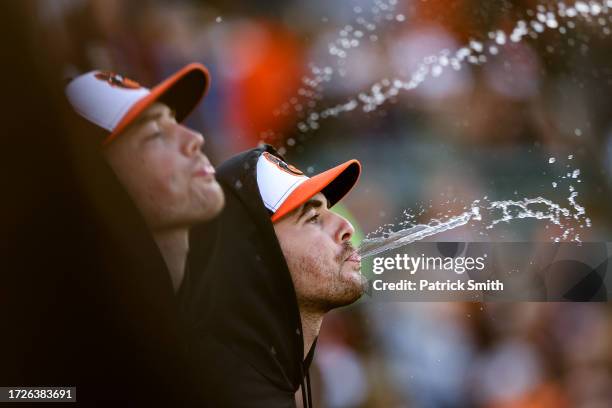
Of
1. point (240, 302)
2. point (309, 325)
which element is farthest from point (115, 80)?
point (309, 325)

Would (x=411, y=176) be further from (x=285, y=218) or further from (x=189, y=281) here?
(x=189, y=281)

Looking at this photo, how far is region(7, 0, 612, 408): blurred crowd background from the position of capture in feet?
5.81

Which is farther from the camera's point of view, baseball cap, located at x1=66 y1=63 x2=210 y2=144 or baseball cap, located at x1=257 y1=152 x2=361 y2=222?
baseball cap, located at x1=257 y1=152 x2=361 y2=222

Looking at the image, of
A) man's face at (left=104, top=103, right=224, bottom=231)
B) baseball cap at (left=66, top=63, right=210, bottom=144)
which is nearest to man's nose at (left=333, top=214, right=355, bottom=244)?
man's face at (left=104, top=103, right=224, bottom=231)

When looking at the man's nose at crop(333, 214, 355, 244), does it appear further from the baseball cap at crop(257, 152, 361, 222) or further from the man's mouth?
the man's mouth

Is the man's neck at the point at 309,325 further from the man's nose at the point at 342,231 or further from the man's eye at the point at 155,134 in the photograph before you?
the man's eye at the point at 155,134

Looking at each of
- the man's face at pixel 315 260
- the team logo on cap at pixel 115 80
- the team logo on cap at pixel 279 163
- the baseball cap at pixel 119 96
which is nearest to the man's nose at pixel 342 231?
the man's face at pixel 315 260

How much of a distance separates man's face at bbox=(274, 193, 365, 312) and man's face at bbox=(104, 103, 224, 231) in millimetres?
196

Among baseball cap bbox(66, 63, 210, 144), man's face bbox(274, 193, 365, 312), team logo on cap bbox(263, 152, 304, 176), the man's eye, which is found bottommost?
man's face bbox(274, 193, 365, 312)

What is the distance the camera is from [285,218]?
1494mm

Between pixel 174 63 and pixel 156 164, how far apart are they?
41cm

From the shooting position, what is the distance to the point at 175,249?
136 centimetres

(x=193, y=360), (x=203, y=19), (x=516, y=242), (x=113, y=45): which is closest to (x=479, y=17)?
(x=516, y=242)

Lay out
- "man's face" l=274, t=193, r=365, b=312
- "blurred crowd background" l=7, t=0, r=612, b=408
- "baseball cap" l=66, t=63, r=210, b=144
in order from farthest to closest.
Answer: "blurred crowd background" l=7, t=0, r=612, b=408
"man's face" l=274, t=193, r=365, b=312
"baseball cap" l=66, t=63, r=210, b=144
